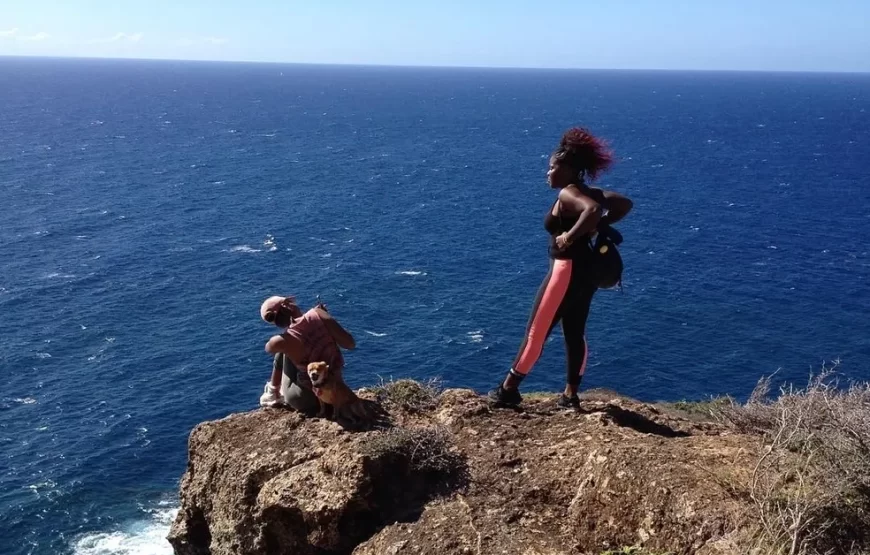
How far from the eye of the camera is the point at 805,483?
721cm

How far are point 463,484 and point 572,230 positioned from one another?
113 inches

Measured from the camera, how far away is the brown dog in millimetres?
9148

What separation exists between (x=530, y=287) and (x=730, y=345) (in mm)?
15616

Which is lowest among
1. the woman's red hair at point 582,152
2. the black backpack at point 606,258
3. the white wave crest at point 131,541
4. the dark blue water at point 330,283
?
the white wave crest at point 131,541

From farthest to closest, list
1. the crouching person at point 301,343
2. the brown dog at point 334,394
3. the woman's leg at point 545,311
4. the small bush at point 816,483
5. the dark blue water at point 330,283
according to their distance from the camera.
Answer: the dark blue water at point 330,283 < the crouching person at point 301,343 < the brown dog at point 334,394 < the woman's leg at point 545,311 < the small bush at point 816,483

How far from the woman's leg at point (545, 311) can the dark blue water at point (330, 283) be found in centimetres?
2495

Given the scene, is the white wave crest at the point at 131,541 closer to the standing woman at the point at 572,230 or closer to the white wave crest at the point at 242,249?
the standing woman at the point at 572,230

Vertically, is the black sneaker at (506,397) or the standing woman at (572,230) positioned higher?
the standing woman at (572,230)

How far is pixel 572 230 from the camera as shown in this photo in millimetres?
8508

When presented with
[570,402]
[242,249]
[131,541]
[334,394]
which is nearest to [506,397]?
[570,402]

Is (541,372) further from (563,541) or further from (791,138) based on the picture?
(791,138)

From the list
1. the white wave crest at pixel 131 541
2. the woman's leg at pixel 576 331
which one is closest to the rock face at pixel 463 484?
the woman's leg at pixel 576 331

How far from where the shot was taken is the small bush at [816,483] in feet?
21.2

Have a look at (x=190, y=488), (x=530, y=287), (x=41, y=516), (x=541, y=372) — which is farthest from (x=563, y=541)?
(x=530, y=287)
